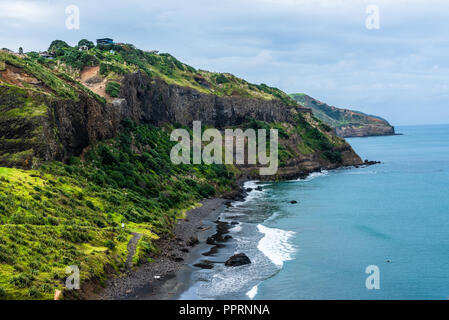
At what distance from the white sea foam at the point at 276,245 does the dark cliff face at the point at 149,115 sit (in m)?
30.3

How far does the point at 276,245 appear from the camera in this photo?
179ft

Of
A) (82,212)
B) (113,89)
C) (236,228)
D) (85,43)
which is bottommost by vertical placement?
(236,228)

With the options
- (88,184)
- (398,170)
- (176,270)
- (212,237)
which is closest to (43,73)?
(88,184)

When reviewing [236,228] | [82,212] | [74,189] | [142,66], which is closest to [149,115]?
[142,66]

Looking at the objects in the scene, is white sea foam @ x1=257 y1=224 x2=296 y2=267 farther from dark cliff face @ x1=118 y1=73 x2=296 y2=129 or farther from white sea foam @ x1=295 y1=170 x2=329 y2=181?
white sea foam @ x1=295 y1=170 x2=329 y2=181

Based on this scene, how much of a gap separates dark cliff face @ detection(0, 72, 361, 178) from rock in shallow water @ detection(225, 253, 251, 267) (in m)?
27.1

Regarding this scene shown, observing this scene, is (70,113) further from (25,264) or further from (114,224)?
(25,264)

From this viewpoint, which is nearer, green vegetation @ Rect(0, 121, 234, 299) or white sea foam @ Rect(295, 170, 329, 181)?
green vegetation @ Rect(0, 121, 234, 299)

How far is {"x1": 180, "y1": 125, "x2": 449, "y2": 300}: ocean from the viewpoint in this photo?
40.2 meters

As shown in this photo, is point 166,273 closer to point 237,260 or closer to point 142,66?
point 237,260

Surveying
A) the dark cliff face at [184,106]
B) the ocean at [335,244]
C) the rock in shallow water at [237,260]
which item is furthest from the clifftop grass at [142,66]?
the rock in shallow water at [237,260]

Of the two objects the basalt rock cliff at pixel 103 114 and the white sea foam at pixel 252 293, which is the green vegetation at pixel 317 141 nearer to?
the basalt rock cliff at pixel 103 114

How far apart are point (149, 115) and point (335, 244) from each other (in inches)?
2606

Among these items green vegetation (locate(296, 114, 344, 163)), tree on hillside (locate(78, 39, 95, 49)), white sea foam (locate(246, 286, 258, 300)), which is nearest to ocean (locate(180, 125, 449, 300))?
white sea foam (locate(246, 286, 258, 300))
